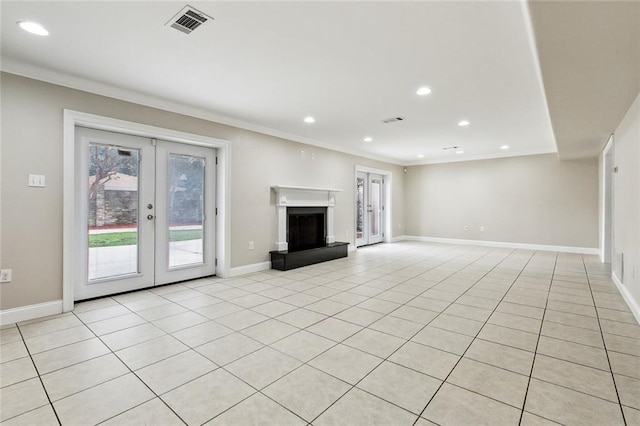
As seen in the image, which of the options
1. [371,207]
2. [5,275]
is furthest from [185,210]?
[371,207]

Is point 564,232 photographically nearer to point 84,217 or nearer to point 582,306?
point 582,306

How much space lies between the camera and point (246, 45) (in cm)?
267

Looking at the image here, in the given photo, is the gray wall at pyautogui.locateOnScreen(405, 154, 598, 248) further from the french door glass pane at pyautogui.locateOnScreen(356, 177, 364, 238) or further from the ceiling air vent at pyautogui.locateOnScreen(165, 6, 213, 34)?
the ceiling air vent at pyautogui.locateOnScreen(165, 6, 213, 34)

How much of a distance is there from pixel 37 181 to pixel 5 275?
0.96m

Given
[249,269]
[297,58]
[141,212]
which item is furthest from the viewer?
[249,269]

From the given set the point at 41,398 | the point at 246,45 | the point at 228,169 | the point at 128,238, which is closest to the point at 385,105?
the point at 246,45

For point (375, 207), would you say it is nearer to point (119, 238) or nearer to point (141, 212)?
point (141, 212)

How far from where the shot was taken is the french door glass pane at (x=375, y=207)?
8.80 metres

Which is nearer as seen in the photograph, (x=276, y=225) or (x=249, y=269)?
(x=249, y=269)

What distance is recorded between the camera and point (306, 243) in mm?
6336

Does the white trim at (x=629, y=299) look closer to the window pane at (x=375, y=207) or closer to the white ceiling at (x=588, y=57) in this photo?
the white ceiling at (x=588, y=57)

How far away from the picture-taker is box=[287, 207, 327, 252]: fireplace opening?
5969 mm

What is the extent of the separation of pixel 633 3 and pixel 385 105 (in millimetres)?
2726

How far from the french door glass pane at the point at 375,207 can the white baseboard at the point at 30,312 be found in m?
7.11
